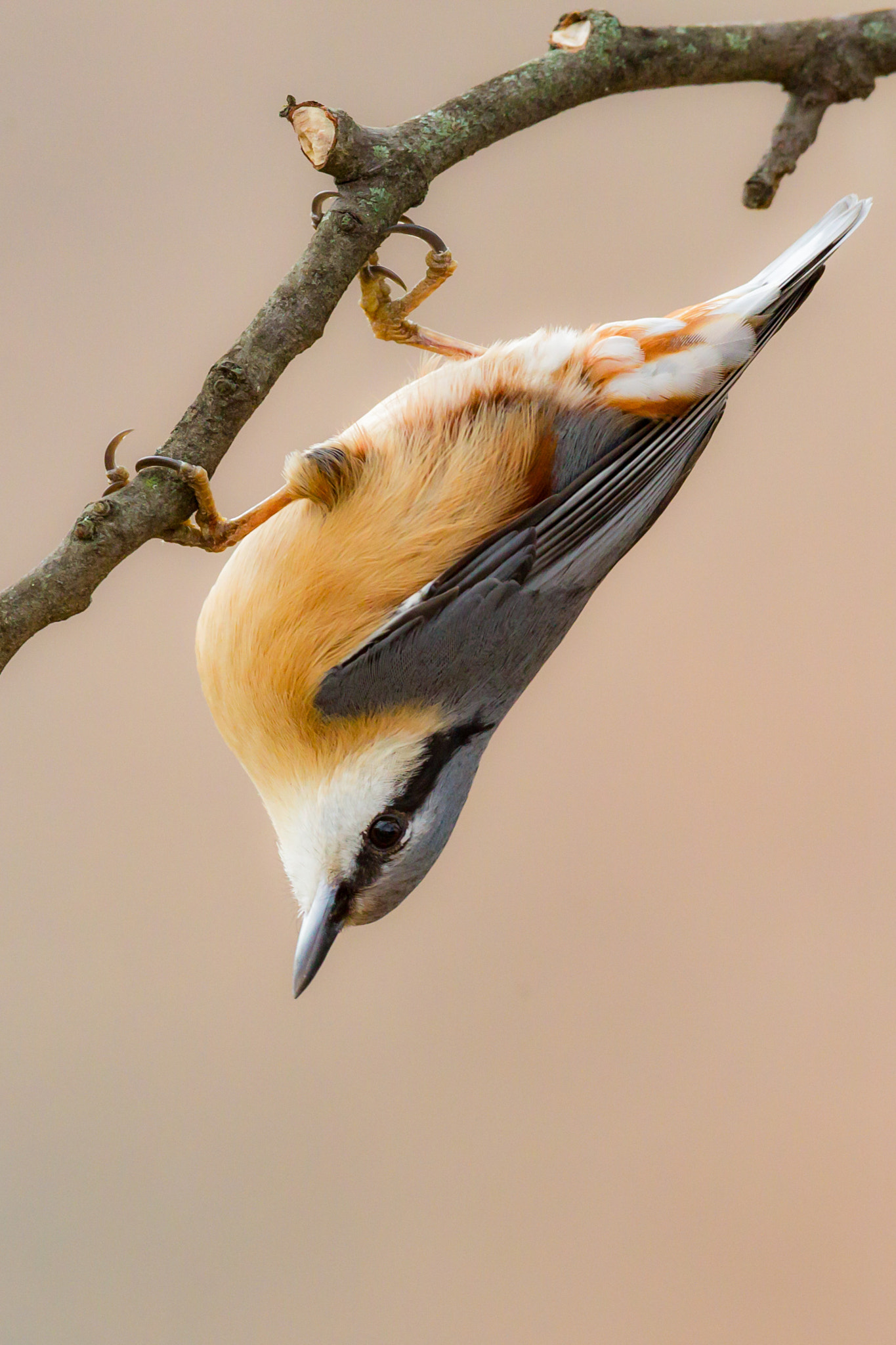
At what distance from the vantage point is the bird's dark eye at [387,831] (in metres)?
1.09

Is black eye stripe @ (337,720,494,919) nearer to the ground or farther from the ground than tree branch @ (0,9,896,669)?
nearer to the ground

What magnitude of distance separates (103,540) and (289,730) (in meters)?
0.31

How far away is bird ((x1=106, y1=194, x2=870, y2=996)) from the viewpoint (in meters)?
1.06

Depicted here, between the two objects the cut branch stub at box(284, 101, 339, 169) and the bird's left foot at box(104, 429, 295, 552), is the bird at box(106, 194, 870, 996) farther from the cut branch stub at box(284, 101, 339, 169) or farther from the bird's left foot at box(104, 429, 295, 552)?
the cut branch stub at box(284, 101, 339, 169)

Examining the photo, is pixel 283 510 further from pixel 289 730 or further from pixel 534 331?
pixel 534 331

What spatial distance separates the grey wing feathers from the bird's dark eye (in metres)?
0.11

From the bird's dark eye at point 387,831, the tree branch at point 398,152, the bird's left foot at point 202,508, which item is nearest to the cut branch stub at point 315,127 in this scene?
the tree branch at point 398,152

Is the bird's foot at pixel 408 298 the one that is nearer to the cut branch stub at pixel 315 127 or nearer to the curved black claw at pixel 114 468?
the cut branch stub at pixel 315 127

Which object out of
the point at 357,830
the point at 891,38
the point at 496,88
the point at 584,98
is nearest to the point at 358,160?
the point at 496,88

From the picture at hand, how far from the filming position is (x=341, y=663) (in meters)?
1.06

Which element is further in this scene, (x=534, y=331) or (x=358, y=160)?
(x=534, y=331)

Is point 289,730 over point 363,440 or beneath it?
beneath

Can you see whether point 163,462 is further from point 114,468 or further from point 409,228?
point 409,228

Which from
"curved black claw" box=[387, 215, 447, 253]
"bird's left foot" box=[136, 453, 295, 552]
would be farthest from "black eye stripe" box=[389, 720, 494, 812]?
"curved black claw" box=[387, 215, 447, 253]
